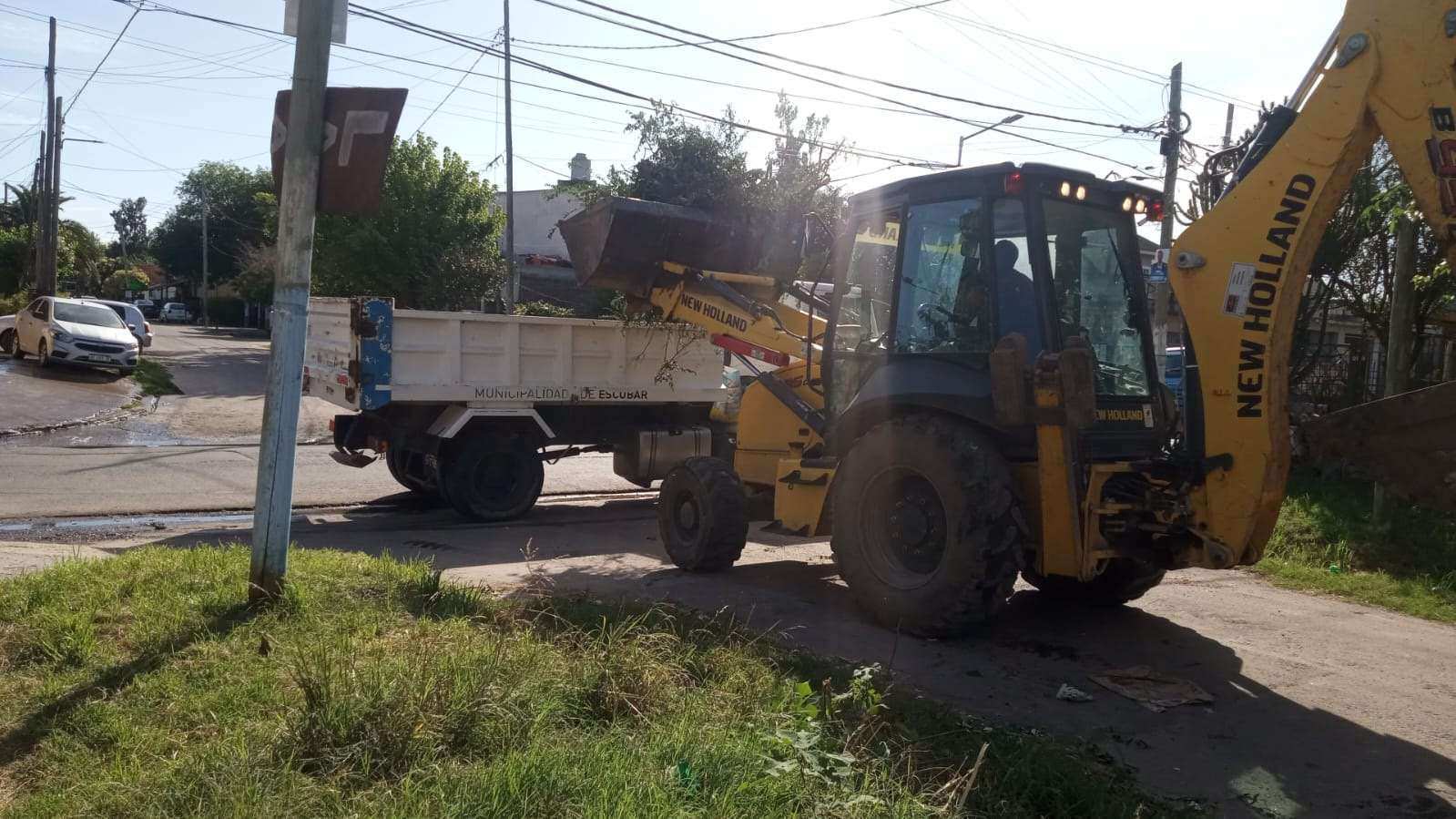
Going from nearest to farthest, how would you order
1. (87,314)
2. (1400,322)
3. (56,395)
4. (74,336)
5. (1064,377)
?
(1064,377)
(1400,322)
(56,395)
(74,336)
(87,314)

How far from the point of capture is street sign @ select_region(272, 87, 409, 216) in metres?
6.06

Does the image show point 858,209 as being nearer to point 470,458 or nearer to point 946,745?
point 946,745

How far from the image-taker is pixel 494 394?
37.5 ft

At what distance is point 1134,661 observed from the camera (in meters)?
6.39

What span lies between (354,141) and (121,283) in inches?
2950

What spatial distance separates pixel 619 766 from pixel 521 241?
4240 cm

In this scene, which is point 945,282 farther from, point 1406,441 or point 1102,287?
point 1406,441

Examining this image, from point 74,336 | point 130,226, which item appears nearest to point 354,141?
point 74,336

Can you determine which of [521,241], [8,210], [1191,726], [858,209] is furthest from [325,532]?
[8,210]

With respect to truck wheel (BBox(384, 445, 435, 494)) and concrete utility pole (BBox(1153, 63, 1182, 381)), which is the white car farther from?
concrete utility pole (BBox(1153, 63, 1182, 381))

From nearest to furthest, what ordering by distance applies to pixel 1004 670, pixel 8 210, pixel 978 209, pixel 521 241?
pixel 1004 670 → pixel 978 209 → pixel 521 241 → pixel 8 210

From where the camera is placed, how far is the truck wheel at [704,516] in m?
8.27

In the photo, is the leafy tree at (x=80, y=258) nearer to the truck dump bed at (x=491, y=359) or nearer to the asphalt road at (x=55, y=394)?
the asphalt road at (x=55, y=394)

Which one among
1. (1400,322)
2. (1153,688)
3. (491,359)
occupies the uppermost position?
(1400,322)
